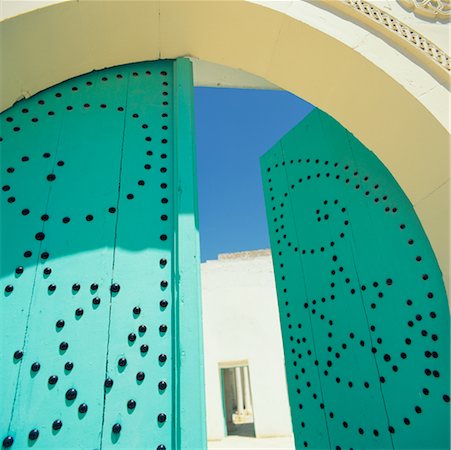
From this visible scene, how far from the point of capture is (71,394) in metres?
1.32

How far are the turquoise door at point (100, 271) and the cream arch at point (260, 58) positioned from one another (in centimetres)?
20

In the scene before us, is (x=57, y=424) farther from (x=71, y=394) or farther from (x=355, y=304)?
(x=355, y=304)

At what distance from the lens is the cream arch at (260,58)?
1.73 m

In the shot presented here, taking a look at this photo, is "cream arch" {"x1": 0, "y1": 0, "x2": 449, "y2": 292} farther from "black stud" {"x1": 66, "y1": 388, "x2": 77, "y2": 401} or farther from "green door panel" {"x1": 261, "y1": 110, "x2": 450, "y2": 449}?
"black stud" {"x1": 66, "y1": 388, "x2": 77, "y2": 401}

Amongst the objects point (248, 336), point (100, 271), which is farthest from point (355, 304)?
point (248, 336)

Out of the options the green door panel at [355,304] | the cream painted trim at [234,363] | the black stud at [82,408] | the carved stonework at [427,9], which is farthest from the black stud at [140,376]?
the cream painted trim at [234,363]

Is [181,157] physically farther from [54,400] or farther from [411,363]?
[411,363]

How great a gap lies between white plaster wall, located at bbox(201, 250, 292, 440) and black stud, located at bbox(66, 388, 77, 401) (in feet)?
20.1

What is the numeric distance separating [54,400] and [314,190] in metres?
2.35

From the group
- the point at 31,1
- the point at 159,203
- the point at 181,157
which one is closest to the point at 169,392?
the point at 159,203

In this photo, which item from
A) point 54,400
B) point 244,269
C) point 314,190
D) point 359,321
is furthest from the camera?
point 244,269

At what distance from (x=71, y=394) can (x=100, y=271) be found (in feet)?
1.70

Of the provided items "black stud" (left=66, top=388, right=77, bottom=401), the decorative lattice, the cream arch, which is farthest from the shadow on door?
the decorative lattice

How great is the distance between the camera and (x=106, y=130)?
190 cm
